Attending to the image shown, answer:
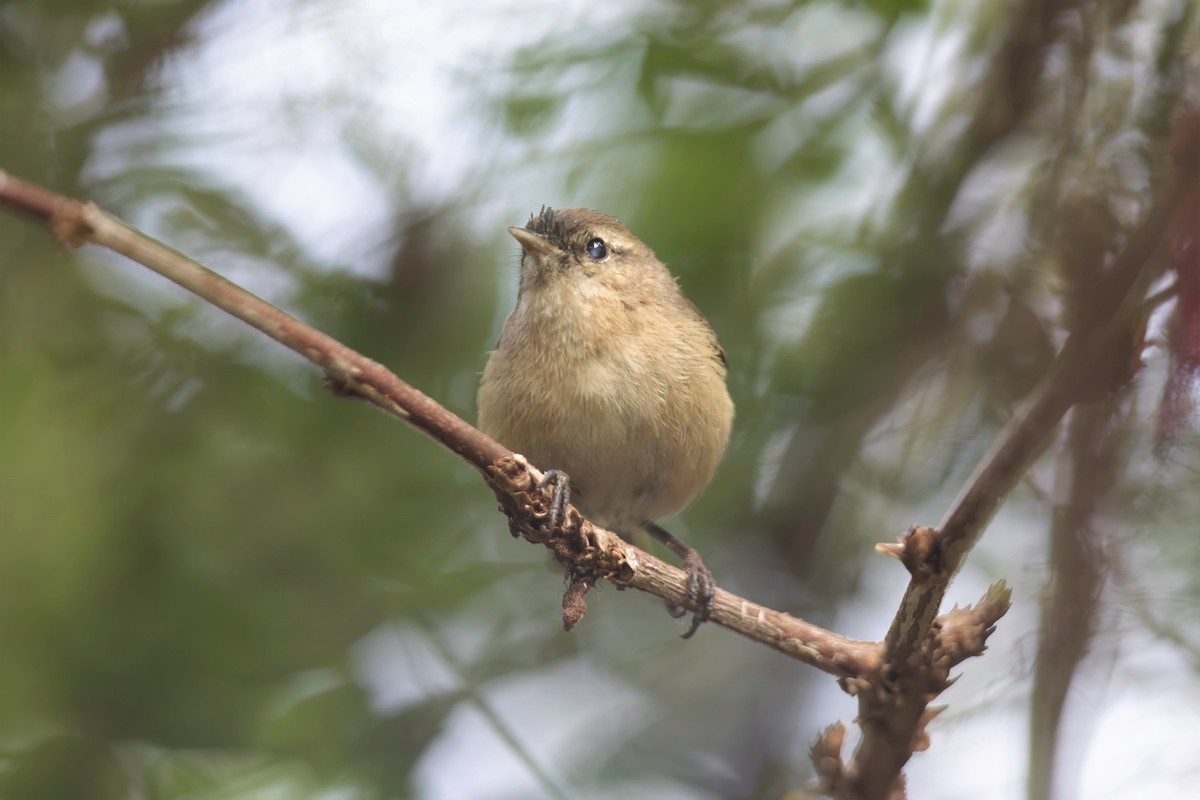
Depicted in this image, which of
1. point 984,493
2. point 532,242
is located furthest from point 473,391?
point 984,493

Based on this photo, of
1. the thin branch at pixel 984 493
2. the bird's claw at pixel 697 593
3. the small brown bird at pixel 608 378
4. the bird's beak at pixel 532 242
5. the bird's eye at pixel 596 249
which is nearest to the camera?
the thin branch at pixel 984 493

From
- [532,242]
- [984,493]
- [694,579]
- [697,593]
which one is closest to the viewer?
[984,493]

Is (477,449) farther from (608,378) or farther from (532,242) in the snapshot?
(532,242)

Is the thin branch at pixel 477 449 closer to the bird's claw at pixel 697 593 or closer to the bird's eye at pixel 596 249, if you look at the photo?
the bird's claw at pixel 697 593

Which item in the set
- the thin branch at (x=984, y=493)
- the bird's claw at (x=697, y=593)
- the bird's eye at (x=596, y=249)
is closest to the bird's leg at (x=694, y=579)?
the bird's claw at (x=697, y=593)

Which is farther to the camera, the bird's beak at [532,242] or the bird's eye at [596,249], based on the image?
the bird's eye at [596,249]

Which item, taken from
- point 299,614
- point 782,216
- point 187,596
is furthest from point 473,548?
point 782,216
